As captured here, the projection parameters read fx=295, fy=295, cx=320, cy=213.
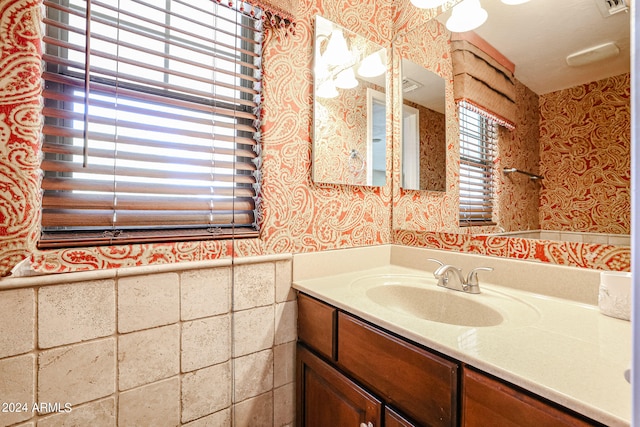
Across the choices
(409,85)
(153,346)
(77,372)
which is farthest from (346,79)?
(77,372)

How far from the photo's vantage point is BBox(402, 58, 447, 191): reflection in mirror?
1.29 m

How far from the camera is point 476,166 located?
1144 millimetres

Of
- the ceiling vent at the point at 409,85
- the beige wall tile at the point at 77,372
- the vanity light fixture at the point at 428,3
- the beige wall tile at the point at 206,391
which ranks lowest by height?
the beige wall tile at the point at 206,391

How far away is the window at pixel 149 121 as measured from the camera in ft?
2.55

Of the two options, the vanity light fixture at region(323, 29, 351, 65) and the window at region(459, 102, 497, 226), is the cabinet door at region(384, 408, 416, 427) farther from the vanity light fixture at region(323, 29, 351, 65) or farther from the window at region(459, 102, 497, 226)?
the vanity light fixture at region(323, 29, 351, 65)

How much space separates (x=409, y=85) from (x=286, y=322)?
118 cm

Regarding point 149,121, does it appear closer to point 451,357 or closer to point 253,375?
point 253,375

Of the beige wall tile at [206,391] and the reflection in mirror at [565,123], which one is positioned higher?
the reflection in mirror at [565,123]

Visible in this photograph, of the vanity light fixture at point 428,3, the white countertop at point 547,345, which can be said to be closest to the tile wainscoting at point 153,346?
the white countertop at point 547,345

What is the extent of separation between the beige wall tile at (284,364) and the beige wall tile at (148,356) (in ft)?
1.10

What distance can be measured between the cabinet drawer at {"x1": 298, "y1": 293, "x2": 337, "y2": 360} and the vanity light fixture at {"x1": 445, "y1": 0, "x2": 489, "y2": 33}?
3.83ft

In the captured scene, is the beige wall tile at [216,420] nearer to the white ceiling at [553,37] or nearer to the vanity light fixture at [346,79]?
the vanity light fixture at [346,79]

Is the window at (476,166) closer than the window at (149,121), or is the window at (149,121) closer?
the window at (149,121)

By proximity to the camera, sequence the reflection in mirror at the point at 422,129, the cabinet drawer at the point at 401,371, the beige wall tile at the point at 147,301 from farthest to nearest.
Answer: the reflection in mirror at the point at 422,129 < the beige wall tile at the point at 147,301 < the cabinet drawer at the point at 401,371
